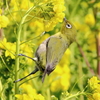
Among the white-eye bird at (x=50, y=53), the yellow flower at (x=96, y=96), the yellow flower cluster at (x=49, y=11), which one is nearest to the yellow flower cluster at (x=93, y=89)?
the yellow flower at (x=96, y=96)

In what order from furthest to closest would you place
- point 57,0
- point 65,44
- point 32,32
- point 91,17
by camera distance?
point 91,17 < point 32,32 < point 65,44 < point 57,0

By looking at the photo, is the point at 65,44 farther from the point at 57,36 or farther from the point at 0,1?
the point at 0,1

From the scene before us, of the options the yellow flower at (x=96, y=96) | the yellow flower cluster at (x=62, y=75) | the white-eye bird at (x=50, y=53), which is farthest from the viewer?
A: the yellow flower cluster at (x=62, y=75)

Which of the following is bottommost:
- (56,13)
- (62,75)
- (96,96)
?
(96,96)

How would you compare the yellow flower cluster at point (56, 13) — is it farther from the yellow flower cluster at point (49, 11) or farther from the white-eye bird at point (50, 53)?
the white-eye bird at point (50, 53)

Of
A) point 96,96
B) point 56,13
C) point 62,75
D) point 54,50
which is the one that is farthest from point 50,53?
point 62,75

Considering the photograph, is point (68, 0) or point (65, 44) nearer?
point (65, 44)

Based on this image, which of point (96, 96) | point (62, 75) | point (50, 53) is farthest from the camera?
point (62, 75)

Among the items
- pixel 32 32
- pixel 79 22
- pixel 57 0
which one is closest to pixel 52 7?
pixel 57 0

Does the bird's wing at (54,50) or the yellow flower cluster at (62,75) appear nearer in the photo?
the bird's wing at (54,50)

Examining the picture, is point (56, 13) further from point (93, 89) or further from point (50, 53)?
point (93, 89)

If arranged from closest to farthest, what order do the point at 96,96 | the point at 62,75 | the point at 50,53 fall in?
the point at 96,96, the point at 50,53, the point at 62,75
